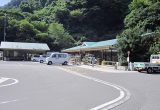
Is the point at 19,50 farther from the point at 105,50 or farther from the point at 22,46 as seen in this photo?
the point at 105,50

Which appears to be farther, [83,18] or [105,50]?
[83,18]

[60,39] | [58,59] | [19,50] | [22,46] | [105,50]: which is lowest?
[58,59]

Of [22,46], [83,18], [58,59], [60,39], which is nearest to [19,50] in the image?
[22,46]

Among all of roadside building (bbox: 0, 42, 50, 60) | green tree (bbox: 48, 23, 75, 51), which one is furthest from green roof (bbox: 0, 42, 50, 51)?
green tree (bbox: 48, 23, 75, 51)

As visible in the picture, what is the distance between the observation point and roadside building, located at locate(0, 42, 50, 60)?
249 feet

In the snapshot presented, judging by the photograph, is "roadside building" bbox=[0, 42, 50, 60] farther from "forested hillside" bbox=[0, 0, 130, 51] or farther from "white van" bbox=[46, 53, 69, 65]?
"white van" bbox=[46, 53, 69, 65]

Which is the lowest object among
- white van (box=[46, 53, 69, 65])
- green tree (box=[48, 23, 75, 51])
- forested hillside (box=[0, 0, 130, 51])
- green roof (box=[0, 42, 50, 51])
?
white van (box=[46, 53, 69, 65])

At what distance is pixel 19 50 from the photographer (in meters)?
77.6

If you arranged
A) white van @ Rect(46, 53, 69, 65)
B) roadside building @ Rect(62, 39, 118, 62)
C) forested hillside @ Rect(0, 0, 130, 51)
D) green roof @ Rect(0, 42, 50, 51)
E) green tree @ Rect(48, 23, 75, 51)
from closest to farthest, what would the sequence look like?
roadside building @ Rect(62, 39, 118, 62) < white van @ Rect(46, 53, 69, 65) < green roof @ Rect(0, 42, 50, 51) < green tree @ Rect(48, 23, 75, 51) < forested hillside @ Rect(0, 0, 130, 51)

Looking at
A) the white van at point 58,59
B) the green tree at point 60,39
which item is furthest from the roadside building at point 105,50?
the green tree at point 60,39

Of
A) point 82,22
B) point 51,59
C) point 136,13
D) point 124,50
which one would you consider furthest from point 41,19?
point 124,50

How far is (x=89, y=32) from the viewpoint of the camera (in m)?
104

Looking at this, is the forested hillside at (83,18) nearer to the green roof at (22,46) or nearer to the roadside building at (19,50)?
the roadside building at (19,50)

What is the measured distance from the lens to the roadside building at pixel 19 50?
2985 inches
